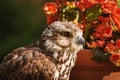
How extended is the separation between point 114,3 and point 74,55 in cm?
33

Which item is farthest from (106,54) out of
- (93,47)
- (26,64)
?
(26,64)

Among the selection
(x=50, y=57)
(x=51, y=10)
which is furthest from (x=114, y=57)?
(x=51, y=10)

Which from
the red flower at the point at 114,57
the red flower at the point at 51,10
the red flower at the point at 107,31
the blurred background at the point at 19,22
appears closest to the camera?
the red flower at the point at 114,57

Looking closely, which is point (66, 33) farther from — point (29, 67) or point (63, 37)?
→ point (29, 67)

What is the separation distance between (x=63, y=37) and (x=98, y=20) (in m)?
0.22

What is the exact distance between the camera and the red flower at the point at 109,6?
14.8 feet

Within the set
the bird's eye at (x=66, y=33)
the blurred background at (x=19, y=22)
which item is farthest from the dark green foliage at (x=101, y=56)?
the blurred background at (x=19, y=22)

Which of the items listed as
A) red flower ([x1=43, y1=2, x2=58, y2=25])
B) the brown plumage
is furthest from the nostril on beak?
red flower ([x1=43, y1=2, x2=58, y2=25])

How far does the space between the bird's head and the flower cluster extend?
0.09 meters

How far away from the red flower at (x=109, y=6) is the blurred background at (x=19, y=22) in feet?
11.5

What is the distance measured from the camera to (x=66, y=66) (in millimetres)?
4508

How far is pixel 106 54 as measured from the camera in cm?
448

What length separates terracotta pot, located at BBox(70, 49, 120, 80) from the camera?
4.44 metres

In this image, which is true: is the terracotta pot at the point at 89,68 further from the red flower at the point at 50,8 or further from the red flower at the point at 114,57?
the red flower at the point at 50,8
